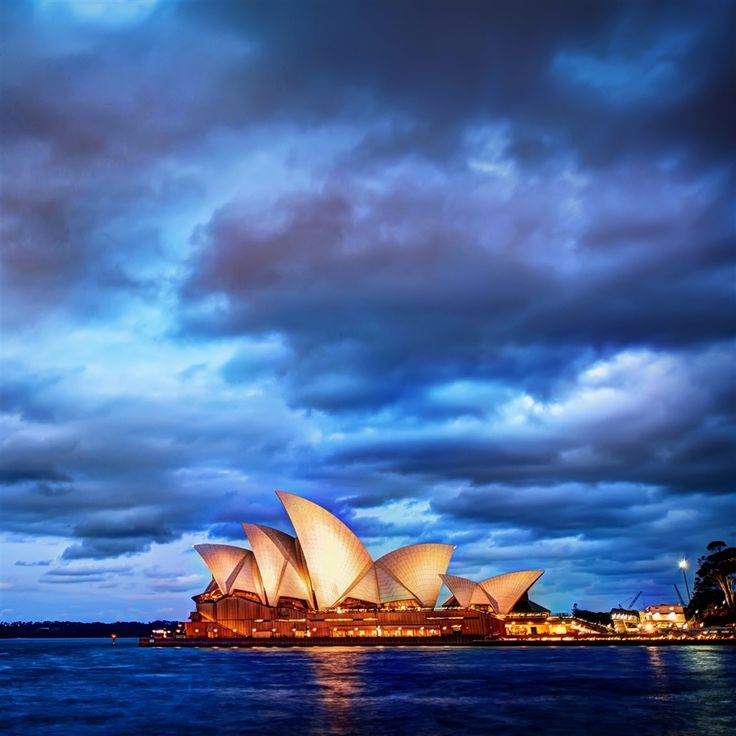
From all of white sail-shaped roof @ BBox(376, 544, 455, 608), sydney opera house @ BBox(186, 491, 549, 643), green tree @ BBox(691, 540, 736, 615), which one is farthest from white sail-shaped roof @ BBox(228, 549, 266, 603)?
green tree @ BBox(691, 540, 736, 615)

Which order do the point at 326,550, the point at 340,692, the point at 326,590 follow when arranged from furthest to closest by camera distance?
the point at 326,590, the point at 326,550, the point at 340,692

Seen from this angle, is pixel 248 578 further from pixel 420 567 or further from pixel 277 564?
pixel 420 567

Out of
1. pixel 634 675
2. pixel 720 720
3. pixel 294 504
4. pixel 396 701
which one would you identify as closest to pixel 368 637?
pixel 294 504

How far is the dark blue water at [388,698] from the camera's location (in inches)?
1570

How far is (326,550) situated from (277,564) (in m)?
9.06

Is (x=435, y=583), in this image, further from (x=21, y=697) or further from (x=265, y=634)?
(x=21, y=697)

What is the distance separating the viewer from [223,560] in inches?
4879

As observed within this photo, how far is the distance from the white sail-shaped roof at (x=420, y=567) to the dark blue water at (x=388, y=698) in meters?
40.8

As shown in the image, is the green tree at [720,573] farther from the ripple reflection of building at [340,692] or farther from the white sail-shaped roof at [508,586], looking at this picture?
the ripple reflection of building at [340,692]

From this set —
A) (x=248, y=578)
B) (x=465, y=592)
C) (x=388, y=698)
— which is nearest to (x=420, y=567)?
(x=465, y=592)

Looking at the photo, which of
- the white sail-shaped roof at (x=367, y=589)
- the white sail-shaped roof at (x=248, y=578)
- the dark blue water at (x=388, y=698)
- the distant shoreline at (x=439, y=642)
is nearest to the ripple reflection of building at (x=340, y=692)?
the dark blue water at (x=388, y=698)

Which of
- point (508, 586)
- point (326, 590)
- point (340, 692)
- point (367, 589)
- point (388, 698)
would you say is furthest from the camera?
point (508, 586)

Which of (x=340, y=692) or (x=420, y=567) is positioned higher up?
(x=420, y=567)

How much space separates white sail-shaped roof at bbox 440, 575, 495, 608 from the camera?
12588 cm
